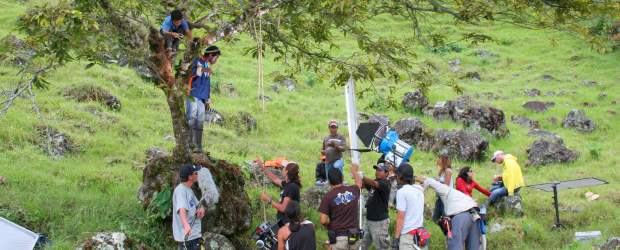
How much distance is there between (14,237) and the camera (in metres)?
8.70

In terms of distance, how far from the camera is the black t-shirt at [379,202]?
9586 mm

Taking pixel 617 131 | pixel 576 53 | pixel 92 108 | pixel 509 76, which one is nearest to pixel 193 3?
pixel 92 108

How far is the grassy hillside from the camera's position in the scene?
1032 cm

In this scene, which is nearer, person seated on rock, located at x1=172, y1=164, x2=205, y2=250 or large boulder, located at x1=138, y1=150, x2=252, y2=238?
person seated on rock, located at x1=172, y1=164, x2=205, y2=250

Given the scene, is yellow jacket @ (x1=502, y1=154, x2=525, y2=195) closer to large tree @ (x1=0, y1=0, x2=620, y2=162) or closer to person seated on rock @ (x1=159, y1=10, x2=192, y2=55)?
large tree @ (x1=0, y1=0, x2=620, y2=162)

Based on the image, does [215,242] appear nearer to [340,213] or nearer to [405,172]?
[340,213]

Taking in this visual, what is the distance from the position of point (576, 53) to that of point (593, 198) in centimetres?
1538

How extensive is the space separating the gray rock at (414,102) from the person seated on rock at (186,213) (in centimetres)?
1228

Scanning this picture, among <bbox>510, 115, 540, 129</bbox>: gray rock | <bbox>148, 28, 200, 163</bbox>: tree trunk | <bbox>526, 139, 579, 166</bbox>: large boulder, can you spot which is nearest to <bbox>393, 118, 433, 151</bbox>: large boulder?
<bbox>526, 139, 579, 166</bbox>: large boulder

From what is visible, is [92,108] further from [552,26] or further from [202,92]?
[552,26]

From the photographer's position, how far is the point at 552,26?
30.6ft

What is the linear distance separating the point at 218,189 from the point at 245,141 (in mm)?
6014

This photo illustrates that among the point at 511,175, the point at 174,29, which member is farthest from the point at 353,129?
the point at 511,175

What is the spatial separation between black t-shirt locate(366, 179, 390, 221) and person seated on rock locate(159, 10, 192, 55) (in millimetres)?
3341
